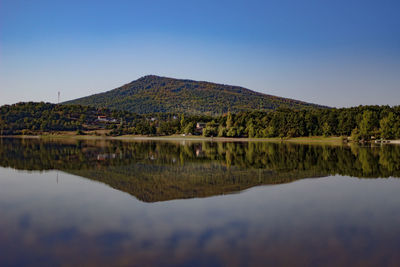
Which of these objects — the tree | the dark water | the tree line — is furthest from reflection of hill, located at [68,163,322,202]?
the tree line

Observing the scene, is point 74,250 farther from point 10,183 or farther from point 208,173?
point 208,173

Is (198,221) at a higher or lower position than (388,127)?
lower

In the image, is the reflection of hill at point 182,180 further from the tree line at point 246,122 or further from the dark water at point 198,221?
the tree line at point 246,122

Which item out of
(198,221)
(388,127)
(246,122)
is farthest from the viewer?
(246,122)

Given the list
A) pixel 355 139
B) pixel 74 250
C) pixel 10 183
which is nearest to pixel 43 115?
pixel 355 139

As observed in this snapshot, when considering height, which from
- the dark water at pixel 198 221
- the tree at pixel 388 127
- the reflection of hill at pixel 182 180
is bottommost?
the dark water at pixel 198 221

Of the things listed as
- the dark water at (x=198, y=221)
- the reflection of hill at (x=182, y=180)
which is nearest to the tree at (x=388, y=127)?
the reflection of hill at (x=182, y=180)

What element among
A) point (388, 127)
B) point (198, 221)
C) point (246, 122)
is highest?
point (246, 122)

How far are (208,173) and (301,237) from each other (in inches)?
530

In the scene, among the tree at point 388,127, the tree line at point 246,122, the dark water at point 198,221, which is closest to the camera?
the dark water at point 198,221

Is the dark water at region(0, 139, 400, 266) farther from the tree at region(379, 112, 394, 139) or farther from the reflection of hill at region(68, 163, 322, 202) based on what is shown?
the tree at region(379, 112, 394, 139)

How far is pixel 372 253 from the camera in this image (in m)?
8.34

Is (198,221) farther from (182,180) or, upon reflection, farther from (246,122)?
(246,122)

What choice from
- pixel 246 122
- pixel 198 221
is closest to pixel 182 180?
pixel 198 221
